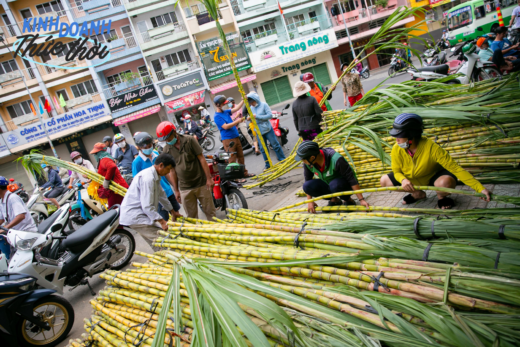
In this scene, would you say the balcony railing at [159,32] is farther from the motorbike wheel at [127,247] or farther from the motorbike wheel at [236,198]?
the motorbike wheel at [127,247]

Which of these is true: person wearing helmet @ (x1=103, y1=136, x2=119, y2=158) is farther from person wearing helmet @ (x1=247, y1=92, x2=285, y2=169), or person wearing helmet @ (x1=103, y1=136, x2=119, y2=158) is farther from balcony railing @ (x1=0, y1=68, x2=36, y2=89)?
balcony railing @ (x1=0, y1=68, x2=36, y2=89)

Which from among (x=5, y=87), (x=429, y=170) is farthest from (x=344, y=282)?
(x=5, y=87)

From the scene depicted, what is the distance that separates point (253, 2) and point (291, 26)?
3.62m

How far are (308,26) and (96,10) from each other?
52.6 ft

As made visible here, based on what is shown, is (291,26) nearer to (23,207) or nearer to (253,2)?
(253,2)

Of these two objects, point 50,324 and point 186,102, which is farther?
point 186,102

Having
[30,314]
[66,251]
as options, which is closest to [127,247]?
[66,251]

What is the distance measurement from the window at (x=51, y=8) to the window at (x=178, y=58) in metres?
8.12

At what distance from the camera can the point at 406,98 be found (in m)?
4.38

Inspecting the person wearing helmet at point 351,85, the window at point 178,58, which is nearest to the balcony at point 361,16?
the window at point 178,58

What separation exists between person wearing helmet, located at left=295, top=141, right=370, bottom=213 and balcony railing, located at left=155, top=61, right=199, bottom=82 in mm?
22566

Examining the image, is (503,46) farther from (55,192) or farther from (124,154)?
(55,192)

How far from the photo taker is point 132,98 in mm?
23516

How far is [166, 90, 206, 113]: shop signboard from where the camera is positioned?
936 inches
